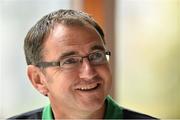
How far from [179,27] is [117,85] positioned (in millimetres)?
320

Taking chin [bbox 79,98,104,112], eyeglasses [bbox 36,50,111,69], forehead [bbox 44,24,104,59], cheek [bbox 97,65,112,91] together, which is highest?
forehead [bbox 44,24,104,59]

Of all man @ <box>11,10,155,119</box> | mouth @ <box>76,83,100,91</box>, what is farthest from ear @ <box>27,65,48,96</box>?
mouth @ <box>76,83,100,91</box>

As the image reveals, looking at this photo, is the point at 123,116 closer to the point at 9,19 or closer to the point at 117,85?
the point at 117,85

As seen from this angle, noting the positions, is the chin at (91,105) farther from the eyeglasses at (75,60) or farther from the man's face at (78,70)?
the eyeglasses at (75,60)

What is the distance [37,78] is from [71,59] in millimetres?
127

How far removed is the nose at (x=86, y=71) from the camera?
832 millimetres

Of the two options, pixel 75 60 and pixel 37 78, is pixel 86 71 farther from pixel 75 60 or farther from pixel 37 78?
pixel 37 78

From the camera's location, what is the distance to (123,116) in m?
0.98

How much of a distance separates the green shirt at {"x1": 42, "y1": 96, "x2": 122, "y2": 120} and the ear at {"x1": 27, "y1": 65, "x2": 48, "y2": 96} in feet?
0.29

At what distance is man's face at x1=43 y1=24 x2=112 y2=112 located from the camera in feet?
2.76

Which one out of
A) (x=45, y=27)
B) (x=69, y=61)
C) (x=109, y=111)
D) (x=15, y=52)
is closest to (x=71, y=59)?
(x=69, y=61)

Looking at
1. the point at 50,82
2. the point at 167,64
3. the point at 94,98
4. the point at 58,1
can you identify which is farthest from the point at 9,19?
the point at 167,64

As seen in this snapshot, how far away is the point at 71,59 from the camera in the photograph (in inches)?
33.2

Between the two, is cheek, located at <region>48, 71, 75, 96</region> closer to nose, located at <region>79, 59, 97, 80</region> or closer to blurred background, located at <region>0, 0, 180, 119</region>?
nose, located at <region>79, 59, 97, 80</region>
